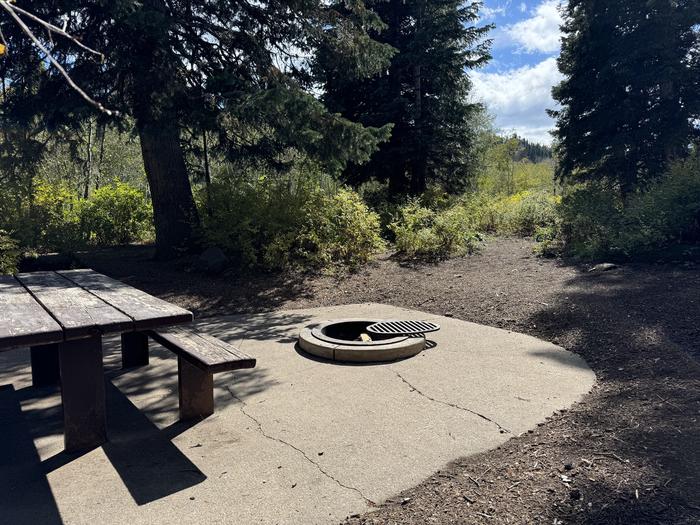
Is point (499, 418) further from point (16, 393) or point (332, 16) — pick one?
point (332, 16)

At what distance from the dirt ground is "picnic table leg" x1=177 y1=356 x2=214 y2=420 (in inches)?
60.5

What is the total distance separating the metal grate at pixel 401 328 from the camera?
17.2 feet

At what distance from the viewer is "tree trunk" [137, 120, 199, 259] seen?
32.3 feet

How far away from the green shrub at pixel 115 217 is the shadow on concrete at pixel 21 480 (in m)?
10.2

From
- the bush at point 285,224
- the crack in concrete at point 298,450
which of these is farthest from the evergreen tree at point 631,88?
the crack in concrete at point 298,450

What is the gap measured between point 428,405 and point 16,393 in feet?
10.1

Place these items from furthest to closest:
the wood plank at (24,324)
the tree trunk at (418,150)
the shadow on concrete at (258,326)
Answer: the tree trunk at (418,150) < the shadow on concrete at (258,326) < the wood plank at (24,324)

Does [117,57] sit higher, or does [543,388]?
[117,57]

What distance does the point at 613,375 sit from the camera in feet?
13.4

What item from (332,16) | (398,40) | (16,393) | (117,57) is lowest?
(16,393)

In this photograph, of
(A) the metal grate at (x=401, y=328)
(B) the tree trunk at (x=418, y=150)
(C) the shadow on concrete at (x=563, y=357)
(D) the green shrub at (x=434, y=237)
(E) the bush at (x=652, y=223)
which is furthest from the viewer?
(B) the tree trunk at (x=418, y=150)

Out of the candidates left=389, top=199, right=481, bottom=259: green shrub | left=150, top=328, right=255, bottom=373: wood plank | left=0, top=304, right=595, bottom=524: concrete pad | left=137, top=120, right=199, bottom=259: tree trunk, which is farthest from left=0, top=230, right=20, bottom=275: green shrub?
left=389, top=199, right=481, bottom=259: green shrub

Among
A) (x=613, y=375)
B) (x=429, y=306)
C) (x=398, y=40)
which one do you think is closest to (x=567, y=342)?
(x=613, y=375)

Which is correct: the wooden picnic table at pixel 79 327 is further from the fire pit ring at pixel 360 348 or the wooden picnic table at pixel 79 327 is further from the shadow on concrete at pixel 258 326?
the shadow on concrete at pixel 258 326
